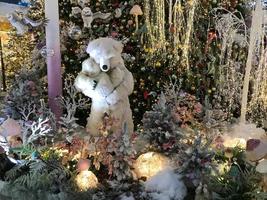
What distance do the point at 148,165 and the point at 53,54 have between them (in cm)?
131

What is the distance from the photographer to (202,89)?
4.28 m

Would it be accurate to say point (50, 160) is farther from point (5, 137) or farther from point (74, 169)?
point (5, 137)

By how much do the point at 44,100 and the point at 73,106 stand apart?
0.63m

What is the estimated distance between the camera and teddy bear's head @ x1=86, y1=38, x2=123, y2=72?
3.22m

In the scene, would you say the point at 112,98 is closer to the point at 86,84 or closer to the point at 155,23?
the point at 86,84

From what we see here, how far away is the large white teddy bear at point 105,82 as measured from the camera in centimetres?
326

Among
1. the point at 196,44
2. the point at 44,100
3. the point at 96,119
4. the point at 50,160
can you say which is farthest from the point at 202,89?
the point at 50,160

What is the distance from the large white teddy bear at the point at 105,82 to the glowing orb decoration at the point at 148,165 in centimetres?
34

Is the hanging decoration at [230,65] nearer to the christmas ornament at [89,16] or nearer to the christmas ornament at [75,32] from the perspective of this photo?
the christmas ornament at [89,16]

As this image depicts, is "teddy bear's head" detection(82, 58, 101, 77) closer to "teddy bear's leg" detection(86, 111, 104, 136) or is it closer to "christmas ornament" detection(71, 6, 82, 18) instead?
"teddy bear's leg" detection(86, 111, 104, 136)

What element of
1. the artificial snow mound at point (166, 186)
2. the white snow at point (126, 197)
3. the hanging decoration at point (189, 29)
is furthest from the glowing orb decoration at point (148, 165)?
the hanging decoration at point (189, 29)

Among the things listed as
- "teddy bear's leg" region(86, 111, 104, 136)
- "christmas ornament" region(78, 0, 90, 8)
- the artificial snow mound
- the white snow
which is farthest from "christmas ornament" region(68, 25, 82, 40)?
the white snow

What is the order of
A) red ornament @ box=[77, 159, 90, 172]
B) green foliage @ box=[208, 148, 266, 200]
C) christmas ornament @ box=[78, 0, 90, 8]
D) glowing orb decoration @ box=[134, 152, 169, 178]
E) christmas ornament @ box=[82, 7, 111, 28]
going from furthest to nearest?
christmas ornament @ box=[78, 0, 90, 8] < christmas ornament @ box=[82, 7, 111, 28] < glowing orb decoration @ box=[134, 152, 169, 178] < red ornament @ box=[77, 159, 90, 172] < green foliage @ box=[208, 148, 266, 200]

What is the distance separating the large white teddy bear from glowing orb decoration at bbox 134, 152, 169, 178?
0.34 meters
